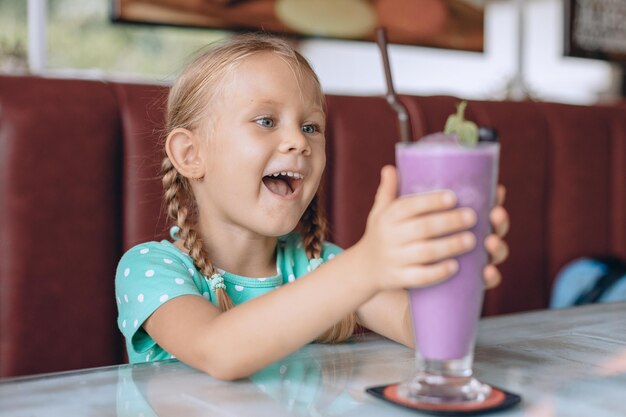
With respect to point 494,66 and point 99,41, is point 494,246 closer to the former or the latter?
point 494,66

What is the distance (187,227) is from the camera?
1.28m

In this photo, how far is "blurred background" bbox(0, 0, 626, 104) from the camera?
545 cm

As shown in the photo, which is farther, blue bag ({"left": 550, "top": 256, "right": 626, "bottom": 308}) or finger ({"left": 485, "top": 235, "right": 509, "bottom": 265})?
blue bag ({"left": 550, "top": 256, "right": 626, "bottom": 308})

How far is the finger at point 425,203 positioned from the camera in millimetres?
611

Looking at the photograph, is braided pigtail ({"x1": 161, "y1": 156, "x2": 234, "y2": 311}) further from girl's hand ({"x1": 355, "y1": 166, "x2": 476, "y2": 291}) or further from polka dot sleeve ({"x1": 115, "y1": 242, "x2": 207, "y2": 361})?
girl's hand ({"x1": 355, "y1": 166, "x2": 476, "y2": 291})

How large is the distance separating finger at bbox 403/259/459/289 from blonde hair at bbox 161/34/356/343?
1.66 ft

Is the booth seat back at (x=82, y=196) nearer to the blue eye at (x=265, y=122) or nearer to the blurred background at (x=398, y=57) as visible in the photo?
the blue eye at (x=265, y=122)

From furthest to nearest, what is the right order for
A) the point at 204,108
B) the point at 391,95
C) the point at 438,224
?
the point at 204,108, the point at 391,95, the point at 438,224

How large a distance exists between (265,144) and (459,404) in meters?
0.57

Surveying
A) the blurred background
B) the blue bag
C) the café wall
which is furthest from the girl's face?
the café wall

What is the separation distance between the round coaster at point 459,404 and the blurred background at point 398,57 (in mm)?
3845

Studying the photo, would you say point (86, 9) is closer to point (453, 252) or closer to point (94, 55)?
point (94, 55)

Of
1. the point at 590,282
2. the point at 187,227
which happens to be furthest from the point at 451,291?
the point at 590,282

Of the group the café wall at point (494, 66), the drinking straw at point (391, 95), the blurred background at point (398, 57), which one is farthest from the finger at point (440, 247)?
the café wall at point (494, 66)
